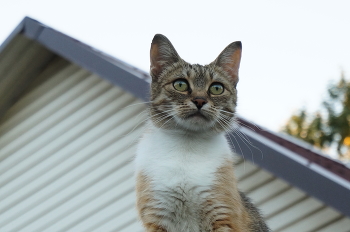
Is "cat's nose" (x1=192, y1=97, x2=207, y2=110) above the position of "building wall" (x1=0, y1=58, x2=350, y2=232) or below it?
above

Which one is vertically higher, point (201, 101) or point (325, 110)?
point (201, 101)

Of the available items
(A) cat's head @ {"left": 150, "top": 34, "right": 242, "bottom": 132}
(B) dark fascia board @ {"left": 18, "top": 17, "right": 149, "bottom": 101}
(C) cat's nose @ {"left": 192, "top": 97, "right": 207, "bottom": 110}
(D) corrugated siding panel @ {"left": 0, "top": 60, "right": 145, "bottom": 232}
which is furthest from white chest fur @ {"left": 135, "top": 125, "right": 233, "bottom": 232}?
(D) corrugated siding panel @ {"left": 0, "top": 60, "right": 145, "bottom": 232}

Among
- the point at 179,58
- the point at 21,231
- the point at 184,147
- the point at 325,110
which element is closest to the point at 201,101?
the point at 184,147

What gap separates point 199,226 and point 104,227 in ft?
11.1

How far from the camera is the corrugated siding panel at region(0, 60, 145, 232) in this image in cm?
647

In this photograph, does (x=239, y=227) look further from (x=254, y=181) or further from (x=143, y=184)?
(x=254, y=181)

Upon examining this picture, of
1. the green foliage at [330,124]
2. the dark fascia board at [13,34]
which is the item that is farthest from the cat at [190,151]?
the green foliage at [330,124]

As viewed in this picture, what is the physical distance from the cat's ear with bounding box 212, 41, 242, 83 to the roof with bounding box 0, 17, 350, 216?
579 millimetres

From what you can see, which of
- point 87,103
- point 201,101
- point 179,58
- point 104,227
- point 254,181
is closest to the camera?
point 201,101

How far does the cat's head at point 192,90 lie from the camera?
3.49m

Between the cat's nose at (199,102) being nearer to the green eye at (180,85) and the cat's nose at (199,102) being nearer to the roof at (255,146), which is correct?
the green eye at (180,85)

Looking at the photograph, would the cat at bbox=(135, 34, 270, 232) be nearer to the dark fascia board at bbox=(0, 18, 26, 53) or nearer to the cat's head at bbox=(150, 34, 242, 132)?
the cat's head at bbox=(150, 34, 242, 132)

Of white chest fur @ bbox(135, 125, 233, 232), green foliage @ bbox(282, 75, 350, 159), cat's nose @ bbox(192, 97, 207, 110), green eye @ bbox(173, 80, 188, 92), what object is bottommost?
green foliage @ bbox(282, 75, 350, 159)

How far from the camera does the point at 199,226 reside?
3.24 m
